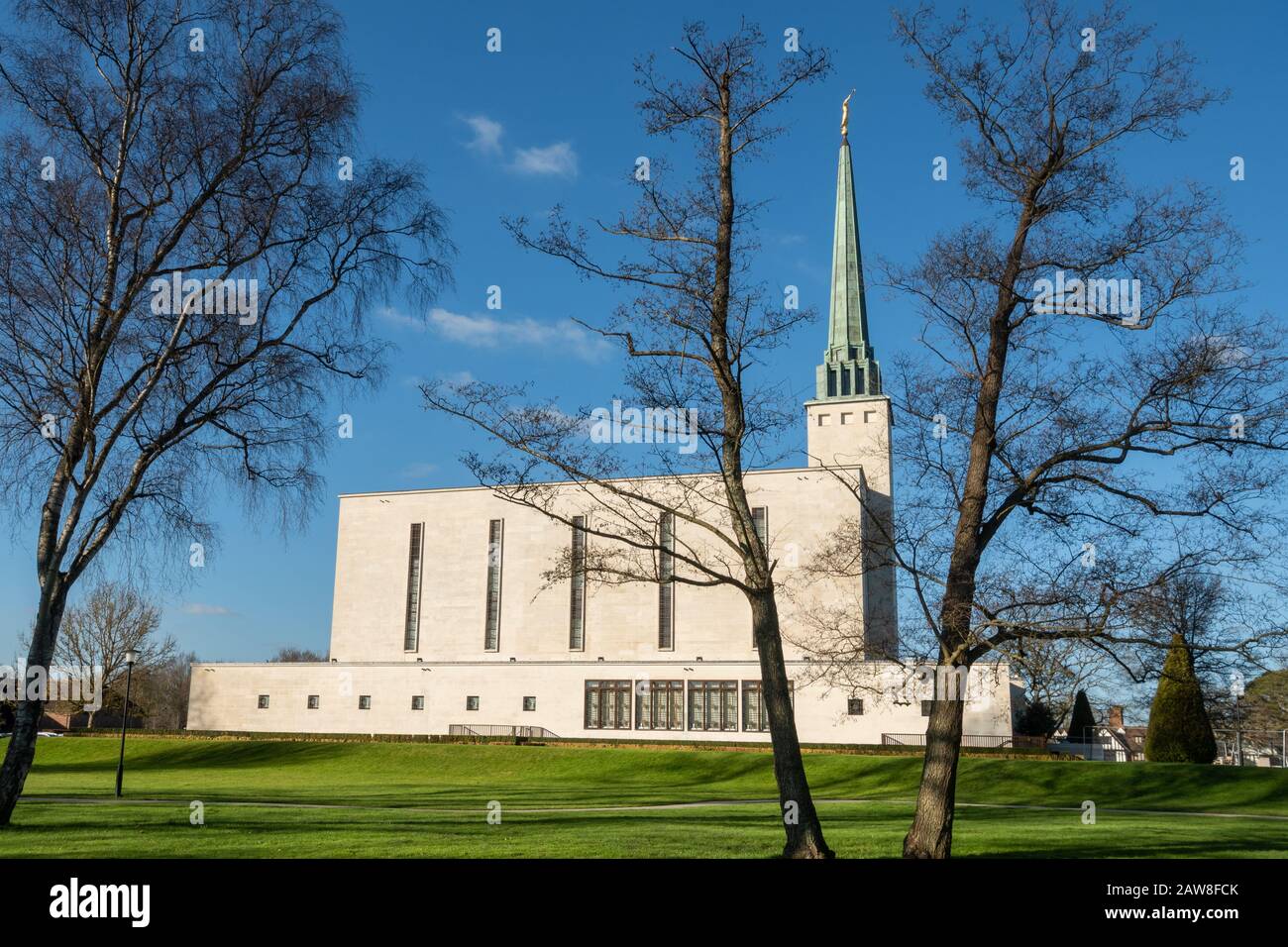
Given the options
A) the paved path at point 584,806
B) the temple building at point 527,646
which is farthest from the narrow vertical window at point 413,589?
the paved path at point 584,806

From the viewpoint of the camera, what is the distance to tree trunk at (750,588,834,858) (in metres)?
12.2

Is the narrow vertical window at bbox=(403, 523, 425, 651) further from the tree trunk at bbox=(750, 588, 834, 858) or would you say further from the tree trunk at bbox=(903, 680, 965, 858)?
the tree trunk at bbox=(903, 680, 965, 858)

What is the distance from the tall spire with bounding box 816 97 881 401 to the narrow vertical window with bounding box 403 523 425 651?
116 feet

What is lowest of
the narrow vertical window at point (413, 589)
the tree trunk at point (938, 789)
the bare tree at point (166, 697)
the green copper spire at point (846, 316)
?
the bare tree at point (166, 697)

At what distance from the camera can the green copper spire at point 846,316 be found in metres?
84.9

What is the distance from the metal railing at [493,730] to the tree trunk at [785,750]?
48183 millimetres

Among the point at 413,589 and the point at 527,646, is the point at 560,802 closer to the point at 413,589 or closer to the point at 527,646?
the point at 527,646

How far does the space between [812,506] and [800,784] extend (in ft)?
165

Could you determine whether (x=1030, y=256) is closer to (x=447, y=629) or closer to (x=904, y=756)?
(x=904, y=756)

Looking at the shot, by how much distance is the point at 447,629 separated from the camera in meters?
67.6

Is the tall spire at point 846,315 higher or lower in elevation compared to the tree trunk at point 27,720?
higher

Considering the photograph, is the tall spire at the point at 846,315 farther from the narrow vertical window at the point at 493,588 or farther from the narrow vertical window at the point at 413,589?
the narrow vertical window at the point at 413,589

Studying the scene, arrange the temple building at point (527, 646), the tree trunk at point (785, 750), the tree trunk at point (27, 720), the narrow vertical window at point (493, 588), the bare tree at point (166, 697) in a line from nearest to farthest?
the tree trunk at point (785, 750), the tree trunk at point (27, 720), the temple building at point (527, 646), the narrow vertical window at point (493, 588), the bare tree at point (166, 697)

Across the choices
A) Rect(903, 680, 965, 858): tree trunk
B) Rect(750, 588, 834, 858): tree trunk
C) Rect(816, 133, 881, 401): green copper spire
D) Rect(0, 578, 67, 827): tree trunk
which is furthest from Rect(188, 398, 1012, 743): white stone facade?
Rect(750, 588, 834, 858): tree trunk
